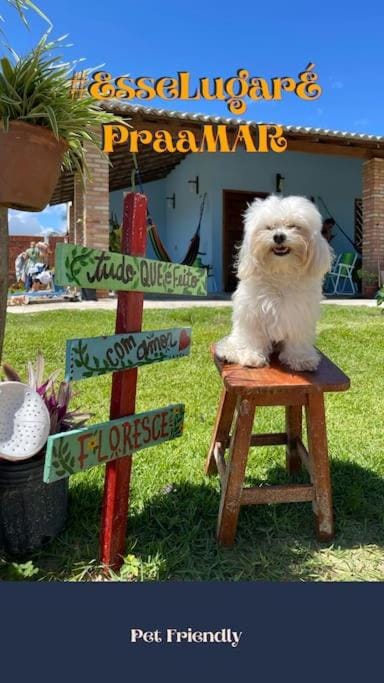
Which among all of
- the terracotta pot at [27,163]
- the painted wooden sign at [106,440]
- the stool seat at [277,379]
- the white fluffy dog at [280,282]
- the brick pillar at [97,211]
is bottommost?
the painted wooden sign at [106,440]

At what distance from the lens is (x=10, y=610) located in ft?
4.23

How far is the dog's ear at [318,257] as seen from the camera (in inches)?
70.8

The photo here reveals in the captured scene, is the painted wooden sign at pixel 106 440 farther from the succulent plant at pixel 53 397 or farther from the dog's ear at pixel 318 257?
the dog's ear at pixel 318 257

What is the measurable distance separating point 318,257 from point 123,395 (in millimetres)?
843

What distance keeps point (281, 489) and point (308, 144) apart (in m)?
8.39

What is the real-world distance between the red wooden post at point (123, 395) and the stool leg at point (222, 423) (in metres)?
0.64

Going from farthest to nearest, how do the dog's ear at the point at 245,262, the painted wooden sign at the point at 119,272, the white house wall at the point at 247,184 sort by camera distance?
the white house wall at the point at 247,184, the dog's ear at the point at 245,262, the painted wooden sign at the point at 119,272

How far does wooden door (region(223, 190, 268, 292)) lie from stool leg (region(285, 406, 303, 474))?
Answer: 874 centimetres

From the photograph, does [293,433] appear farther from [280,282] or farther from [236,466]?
[280,282]

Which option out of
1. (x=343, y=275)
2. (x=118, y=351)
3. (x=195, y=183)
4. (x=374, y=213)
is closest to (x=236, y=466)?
(x=118, y=351)

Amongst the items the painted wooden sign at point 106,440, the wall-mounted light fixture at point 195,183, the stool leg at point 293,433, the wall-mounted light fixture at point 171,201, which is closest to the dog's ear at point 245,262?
the painted wooden sign at point 106,440

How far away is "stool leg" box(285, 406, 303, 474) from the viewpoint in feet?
7.37

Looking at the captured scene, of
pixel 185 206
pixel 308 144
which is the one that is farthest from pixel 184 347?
pixel 185 206

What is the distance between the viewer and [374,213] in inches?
386
